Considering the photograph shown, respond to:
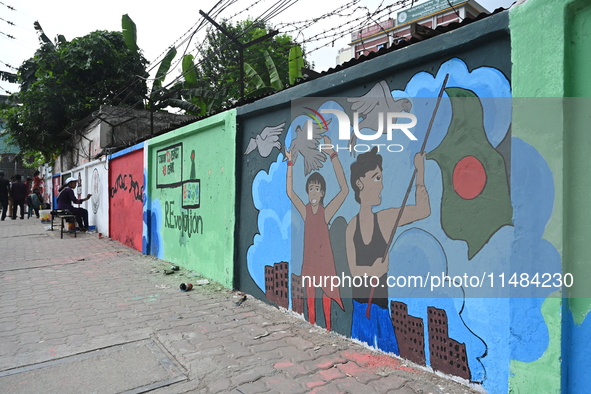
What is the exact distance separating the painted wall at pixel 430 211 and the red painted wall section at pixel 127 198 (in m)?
5.62

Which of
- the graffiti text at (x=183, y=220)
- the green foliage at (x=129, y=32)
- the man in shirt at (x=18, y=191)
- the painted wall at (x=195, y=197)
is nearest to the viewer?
the painted wall at (x=195, y=197)

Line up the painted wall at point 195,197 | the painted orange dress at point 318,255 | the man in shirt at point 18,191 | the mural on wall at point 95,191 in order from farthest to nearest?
the man in shirt at point 18,191
the mural on wall at point 95,191
the painted wall at point 195,197
the painted orange dress at point 318,255

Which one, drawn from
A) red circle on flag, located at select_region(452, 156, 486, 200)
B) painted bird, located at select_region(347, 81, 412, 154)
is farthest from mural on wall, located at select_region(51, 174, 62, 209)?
red circle on flag, located at select_region(452, 156, 486, 200)

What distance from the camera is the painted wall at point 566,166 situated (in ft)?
6.70

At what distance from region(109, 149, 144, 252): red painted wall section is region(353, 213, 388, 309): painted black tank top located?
6.43 meters

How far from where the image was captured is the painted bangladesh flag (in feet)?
7.91

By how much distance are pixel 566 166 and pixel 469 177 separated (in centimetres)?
57

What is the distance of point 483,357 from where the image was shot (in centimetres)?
245

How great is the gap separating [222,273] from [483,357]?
Result: 3697 millimetres

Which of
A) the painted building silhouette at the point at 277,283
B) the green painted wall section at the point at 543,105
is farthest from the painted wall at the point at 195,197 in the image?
the green painted wall section at the point at 543,105

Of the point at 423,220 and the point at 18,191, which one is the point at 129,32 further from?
the point at 423,220

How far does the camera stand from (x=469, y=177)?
2.57 metres

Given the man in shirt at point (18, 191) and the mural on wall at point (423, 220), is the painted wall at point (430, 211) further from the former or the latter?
the man in shirt at point (18, 191)

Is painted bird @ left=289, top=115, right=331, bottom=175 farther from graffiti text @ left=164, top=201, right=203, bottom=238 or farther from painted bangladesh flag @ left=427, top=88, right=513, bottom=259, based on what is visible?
graffiti text @ left=164, top=201, right=203, bottom=238
